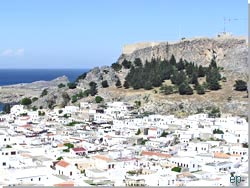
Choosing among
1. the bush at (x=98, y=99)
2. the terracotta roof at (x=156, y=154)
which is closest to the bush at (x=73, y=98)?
the bush at (x=98, y=99)

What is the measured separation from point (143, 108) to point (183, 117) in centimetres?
306

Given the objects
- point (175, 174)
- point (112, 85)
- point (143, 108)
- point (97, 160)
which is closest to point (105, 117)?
point (143, 108)

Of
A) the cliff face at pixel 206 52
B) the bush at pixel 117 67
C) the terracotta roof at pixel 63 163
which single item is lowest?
the terracotta roof at pixel 63 163

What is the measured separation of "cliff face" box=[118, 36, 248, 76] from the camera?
137 feet

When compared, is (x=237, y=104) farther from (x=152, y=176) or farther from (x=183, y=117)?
(x=152, y=176)

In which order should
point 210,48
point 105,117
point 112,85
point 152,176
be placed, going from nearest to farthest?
point 152,176 → point 105,117 → point 112,85 → point 210,48

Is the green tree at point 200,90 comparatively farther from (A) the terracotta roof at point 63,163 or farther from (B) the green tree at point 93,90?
(A) the terracotta roof at point 63,163

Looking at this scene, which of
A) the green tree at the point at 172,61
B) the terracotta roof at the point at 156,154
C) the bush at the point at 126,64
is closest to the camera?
the terracotta roof at the point at 156,154

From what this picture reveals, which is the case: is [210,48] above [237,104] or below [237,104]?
above

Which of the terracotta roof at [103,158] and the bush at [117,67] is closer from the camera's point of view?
the terracotta roof at [103,158]

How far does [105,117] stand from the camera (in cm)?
3097

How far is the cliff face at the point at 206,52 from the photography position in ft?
137

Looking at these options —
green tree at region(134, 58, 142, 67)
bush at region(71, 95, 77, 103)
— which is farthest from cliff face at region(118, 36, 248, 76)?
bush at region(71, 95, 77, 103)

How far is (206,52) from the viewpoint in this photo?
43656mm
